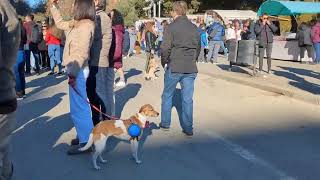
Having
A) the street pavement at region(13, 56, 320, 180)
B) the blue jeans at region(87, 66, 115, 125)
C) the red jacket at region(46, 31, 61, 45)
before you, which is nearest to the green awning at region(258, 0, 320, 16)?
the red jacket at region(46, 31, 61, 45)

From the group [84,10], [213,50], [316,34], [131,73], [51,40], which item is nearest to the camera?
[84,10]

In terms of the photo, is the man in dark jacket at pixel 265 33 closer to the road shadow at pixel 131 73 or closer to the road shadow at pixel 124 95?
the road shadow at pixel 124 95

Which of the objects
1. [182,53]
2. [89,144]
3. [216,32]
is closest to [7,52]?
[89,144]

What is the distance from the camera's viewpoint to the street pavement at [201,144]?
6.05m

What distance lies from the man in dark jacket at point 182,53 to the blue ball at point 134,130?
70.8 inches

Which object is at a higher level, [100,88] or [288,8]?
[288,8]

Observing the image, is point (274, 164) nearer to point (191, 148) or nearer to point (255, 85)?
point (191, 148)

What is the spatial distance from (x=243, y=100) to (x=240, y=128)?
10.2ft

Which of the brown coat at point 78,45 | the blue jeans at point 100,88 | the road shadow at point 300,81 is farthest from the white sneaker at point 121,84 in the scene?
the brown coat at point 78,45

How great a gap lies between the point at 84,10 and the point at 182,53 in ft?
6.34

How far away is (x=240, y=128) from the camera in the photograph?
8508 mm

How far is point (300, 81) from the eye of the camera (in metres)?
14.3

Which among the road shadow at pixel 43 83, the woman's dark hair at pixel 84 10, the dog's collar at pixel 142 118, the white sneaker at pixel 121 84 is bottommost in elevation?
the road shadow at pixel 43 83

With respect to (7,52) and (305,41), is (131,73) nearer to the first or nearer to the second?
(305,41)
